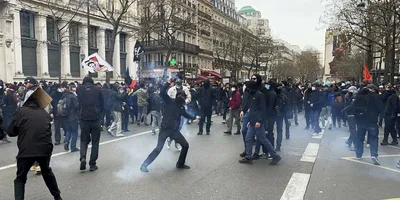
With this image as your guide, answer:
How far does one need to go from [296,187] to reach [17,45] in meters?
27.1

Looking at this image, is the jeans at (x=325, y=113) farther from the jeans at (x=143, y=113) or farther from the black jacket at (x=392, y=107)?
the jeans at (x=143, y=113)

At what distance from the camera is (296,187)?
218 inches

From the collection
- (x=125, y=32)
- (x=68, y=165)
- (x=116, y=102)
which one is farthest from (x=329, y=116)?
(x=125, y=32)

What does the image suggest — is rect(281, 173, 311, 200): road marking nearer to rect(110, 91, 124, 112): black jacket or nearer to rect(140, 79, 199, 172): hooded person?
rect(140, 79, 199, 172): hooded person

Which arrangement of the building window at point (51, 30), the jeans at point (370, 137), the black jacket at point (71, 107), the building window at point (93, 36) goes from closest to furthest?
the jeans at point (370, 137) → the black jacket at point (71, 107) → the building window at point (51, 30) → the building window at point (93, 36)

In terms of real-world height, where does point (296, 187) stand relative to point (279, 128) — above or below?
below

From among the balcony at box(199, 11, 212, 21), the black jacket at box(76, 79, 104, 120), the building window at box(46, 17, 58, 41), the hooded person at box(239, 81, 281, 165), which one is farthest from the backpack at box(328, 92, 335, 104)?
the balcony at box(199, 11, 212, 21)

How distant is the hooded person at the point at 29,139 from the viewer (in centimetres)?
435

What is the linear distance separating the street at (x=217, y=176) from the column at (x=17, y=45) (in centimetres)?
2009

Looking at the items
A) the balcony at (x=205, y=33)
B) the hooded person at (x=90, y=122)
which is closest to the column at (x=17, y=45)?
the hooded person at (x=90, y=122)

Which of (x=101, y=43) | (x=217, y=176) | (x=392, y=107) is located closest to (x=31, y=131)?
(x=217, y=176)

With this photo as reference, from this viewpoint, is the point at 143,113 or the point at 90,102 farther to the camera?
the point at 143,113

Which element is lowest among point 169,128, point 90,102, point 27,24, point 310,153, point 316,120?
point 310,153

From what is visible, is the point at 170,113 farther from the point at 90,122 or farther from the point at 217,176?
the point at 90,122
